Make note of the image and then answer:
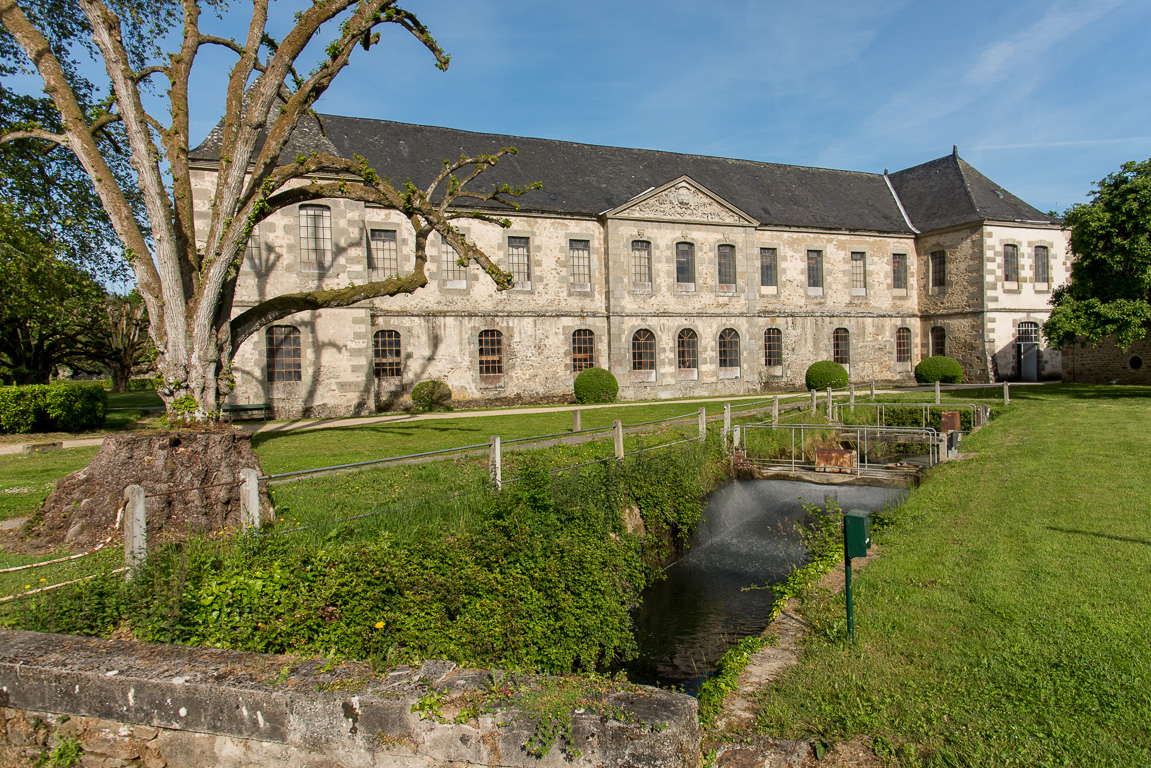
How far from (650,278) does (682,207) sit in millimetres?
2999

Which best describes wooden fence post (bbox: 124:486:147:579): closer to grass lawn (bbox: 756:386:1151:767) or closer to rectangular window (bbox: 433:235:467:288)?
grass lawn (bbox: 756:386:1151:767)

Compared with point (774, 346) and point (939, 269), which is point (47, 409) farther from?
point (939, 269)

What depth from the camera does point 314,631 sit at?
549cm

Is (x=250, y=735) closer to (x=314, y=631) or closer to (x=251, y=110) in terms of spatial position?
(x=314, y=631)

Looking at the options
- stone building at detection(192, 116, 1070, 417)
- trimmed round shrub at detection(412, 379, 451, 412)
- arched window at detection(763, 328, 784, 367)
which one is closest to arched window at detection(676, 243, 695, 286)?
stone building at detection(192, 116, 1070, 417)

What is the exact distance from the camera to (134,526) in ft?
18.1

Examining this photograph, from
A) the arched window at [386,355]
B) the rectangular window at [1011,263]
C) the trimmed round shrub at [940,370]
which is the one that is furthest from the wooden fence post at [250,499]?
the rectangular window at [1011,263]

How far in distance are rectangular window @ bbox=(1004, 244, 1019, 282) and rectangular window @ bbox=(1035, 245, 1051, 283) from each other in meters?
1.20

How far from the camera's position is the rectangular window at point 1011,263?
92.4 feet

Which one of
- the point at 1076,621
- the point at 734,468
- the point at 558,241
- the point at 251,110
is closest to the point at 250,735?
the point at 1076,621

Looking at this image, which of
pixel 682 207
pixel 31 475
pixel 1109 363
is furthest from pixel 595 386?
pixel 1109 363

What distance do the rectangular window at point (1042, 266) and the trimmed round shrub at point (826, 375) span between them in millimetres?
9935

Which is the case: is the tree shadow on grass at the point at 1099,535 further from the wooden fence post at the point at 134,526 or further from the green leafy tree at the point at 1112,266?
the green leafy tree at the point at 1112,266

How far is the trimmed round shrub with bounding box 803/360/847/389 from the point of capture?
26.5 metres
